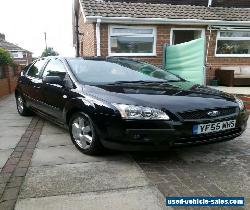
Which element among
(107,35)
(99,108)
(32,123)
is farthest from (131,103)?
(107,35)

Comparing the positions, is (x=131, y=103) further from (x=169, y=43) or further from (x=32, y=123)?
(x=169, y=43)

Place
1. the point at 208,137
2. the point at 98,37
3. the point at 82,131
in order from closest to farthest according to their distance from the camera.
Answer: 1. the point at 208,137
2. the point at 82,131
3. the point at 98,37

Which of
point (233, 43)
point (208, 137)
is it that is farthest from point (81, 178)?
point (233, 43)

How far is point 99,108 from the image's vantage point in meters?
3.69

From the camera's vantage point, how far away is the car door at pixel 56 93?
457 cm

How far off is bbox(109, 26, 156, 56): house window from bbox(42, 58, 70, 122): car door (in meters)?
6.89

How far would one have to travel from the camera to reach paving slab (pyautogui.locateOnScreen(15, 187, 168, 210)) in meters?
2.67

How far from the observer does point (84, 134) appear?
13.4ft

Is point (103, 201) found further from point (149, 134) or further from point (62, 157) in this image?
point (62, 157)

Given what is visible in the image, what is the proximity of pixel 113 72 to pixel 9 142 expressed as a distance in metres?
2.07

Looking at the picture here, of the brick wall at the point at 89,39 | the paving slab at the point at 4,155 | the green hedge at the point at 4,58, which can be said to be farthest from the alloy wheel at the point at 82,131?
the green hedge at the point at 4,58

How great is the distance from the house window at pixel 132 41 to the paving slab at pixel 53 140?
7564 millimetres

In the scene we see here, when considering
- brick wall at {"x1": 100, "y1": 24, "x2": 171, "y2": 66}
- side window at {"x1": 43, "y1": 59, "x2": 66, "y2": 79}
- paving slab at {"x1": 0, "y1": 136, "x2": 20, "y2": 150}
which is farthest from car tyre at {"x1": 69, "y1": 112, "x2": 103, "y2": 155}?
brick wall at {"x1": 100, "y1": 24, "x2": 171, "y2": 66}

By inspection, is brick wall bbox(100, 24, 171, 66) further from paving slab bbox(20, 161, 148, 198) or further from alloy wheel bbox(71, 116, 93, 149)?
paving slab bbox(20, 161, 148, 198)
